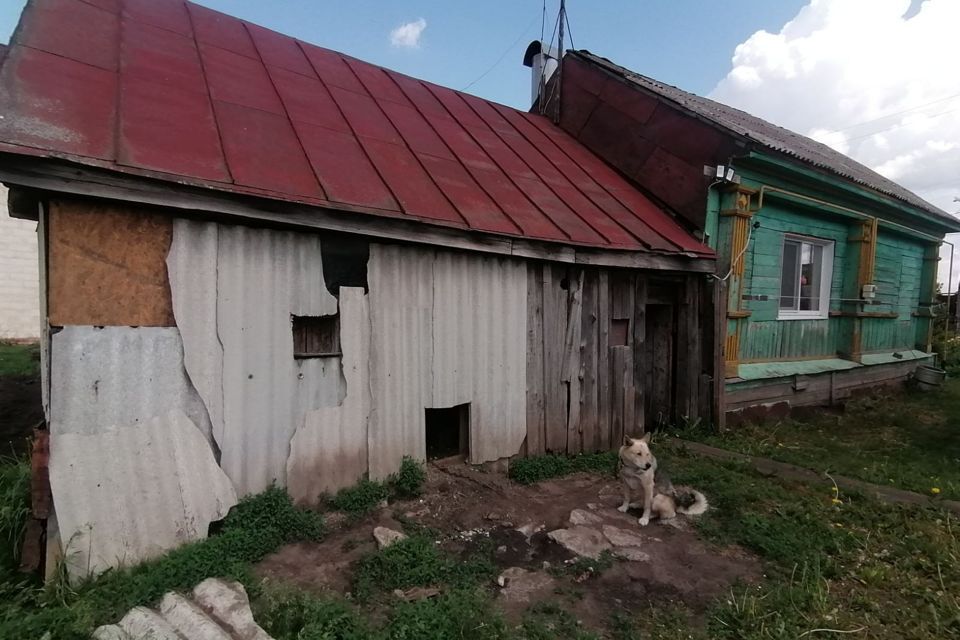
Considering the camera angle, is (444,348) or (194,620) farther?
A: (444,348)

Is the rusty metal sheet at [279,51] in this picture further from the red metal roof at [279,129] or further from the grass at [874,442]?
the grass at [874,442]

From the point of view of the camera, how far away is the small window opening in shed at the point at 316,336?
4078mm

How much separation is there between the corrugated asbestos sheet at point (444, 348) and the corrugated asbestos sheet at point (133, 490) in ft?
4.53

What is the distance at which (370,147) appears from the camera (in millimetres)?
5152

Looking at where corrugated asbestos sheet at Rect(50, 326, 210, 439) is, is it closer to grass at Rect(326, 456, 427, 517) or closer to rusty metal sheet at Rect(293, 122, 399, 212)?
grass at Rect(326, 456, 427, 517)

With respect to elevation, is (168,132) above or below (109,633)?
above

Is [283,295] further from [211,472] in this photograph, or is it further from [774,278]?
[774,278]

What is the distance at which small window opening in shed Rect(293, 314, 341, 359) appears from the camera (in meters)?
4.08

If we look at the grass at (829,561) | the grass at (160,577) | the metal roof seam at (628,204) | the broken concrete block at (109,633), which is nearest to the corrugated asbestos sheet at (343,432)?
the grass at (160,577)

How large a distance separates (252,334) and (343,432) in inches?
45.0

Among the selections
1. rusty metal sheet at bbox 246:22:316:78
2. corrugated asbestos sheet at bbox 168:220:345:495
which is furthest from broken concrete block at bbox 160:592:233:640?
rusty metal sheet at bbox 246:22:316:78

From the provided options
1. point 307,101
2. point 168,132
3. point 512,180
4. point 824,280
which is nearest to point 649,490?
point 512,180

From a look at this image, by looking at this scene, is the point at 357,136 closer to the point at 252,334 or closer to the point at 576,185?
the point at 252,334

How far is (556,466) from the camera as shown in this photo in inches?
217
